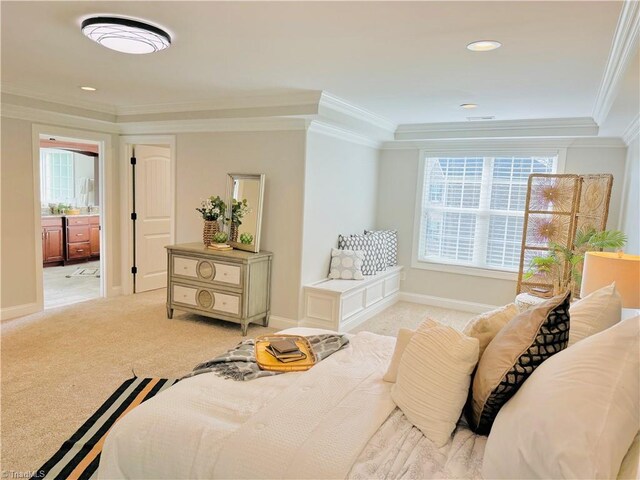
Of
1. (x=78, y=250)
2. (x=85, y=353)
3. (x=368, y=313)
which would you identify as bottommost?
(x=85, y=353)

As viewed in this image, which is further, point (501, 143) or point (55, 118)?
point (501, 143)

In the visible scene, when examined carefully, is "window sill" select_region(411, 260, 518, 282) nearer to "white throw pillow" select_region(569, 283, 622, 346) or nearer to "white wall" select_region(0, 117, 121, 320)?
"white throw pillow" select_region(569, 283, 622, 346)

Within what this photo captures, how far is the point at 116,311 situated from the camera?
498 cm

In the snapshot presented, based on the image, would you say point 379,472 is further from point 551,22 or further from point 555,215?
point 555,215

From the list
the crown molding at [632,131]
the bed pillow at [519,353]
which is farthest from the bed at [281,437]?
the crown molding at [632,131]

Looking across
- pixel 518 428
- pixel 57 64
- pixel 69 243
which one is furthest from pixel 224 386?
pixel 69 243

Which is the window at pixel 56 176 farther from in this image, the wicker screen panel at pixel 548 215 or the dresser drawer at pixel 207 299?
the wicker screen panel at pixel 548 215

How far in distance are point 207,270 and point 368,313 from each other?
6.49 feet

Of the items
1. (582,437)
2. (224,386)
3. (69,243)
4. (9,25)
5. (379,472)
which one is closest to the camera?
(582,437)

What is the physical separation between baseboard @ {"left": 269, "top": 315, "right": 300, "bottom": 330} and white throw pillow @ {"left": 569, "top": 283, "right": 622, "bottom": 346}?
3.28 meters

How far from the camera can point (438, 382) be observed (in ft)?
5.27

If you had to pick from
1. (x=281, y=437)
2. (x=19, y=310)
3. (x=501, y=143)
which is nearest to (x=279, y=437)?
(x=281, y=437)

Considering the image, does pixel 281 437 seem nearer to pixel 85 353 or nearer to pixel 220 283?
pixel 85 353

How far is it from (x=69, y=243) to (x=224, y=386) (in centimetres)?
700
